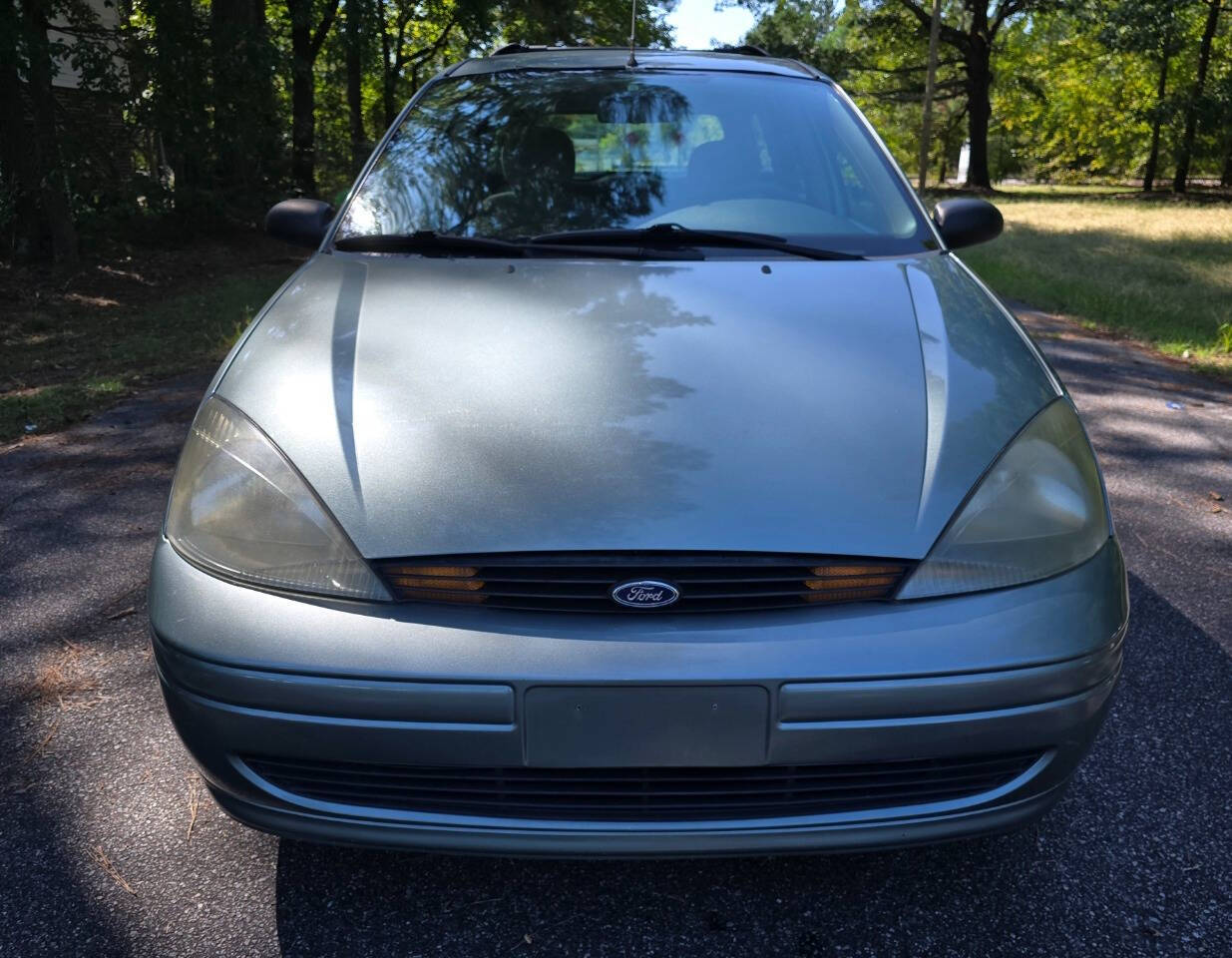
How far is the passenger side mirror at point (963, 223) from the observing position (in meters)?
2.76

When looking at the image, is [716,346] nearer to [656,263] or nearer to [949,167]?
[656,263]

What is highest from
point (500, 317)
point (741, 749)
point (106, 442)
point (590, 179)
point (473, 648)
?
point (590, 179)

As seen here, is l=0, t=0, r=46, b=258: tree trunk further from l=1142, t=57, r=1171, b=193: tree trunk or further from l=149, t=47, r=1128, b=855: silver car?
l=1142, t=57, r=1171, b=193: tree trunk

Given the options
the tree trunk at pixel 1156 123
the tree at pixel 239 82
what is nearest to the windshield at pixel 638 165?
the tree at pixel 239 82

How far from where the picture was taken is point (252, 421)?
5.89 feet

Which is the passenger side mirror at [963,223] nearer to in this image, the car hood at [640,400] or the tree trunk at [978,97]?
the car hood at [640,400]

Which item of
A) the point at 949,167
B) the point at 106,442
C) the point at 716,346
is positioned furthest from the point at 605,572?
the point at 949,167

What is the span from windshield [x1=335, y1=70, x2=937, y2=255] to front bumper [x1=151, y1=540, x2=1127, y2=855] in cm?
120

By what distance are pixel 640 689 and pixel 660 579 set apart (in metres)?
0.17

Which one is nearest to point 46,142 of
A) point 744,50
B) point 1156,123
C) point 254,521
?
point 744,50

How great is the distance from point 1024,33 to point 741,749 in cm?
5058

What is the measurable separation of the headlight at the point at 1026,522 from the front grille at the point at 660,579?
8 centimetres

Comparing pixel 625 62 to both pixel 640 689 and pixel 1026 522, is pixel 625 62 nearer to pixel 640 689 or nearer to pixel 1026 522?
pixel 1026 522

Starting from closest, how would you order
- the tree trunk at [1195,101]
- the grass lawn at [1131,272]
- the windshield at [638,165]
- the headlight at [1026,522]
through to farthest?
1. the headlight at [1026,522]
2. the windshield at [638,165]
3. the grass lawn at [1131,272]
4. the tree trunk at [1195,101]
